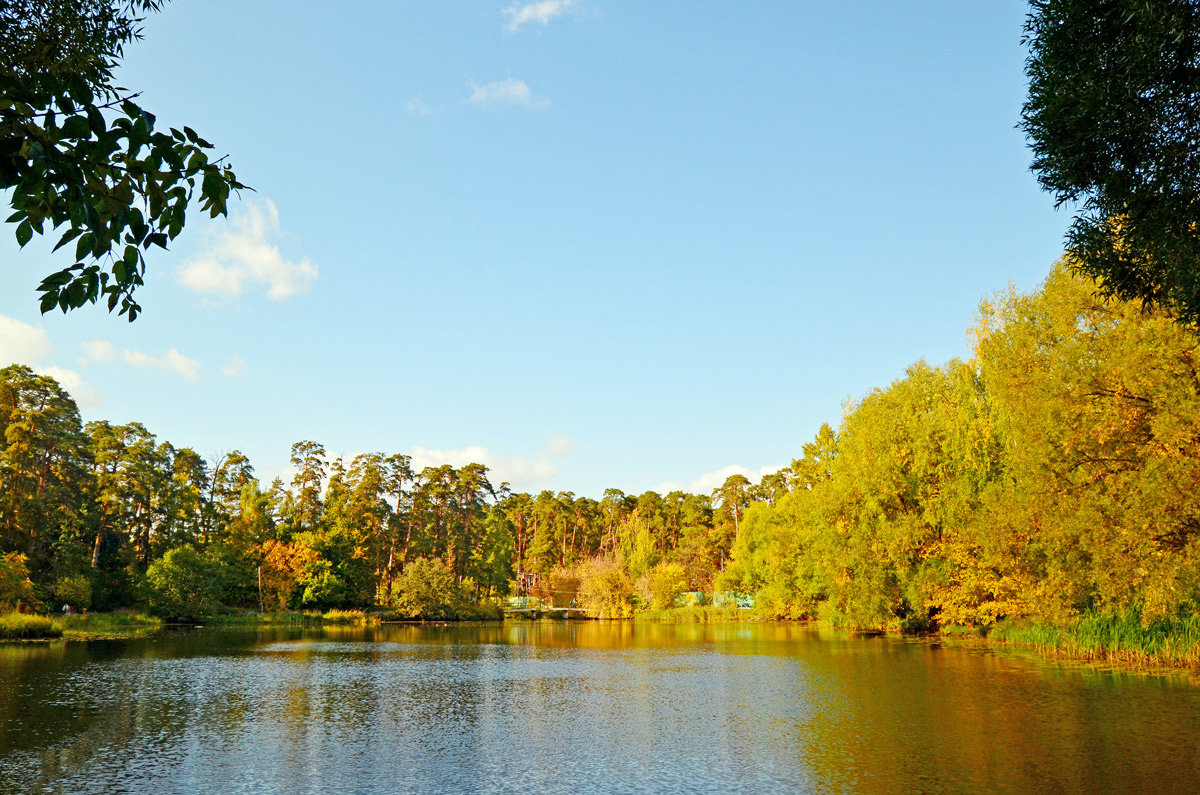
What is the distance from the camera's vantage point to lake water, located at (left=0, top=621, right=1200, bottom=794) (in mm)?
13305

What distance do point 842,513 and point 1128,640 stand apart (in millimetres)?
20970

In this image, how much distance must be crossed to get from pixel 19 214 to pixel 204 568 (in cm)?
6375

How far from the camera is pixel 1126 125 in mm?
10742

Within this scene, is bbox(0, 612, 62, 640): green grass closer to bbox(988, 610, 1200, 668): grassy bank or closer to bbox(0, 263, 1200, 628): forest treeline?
bbox(0, 263, 1200, 628): forest treeline

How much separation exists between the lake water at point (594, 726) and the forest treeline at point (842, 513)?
4.71m

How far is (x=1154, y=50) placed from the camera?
9.55m

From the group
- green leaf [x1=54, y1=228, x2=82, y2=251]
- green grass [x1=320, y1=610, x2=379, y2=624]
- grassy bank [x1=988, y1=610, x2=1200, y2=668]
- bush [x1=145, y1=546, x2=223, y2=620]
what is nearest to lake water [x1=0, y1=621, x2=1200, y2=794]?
grassy bank [x1=988, y1=610, x2=1200, y2=668]

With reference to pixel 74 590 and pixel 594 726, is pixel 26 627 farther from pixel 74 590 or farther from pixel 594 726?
pixel 594 726

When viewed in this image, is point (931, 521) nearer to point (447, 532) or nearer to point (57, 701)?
point (57, 701)

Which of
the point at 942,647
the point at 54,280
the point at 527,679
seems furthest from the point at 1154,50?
the point at 942,647

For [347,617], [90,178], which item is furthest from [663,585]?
[90,178]

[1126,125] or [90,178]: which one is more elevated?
[1126,125]

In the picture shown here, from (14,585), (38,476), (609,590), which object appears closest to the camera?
(14,585)

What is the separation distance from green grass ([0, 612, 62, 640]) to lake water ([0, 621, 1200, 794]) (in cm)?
864
